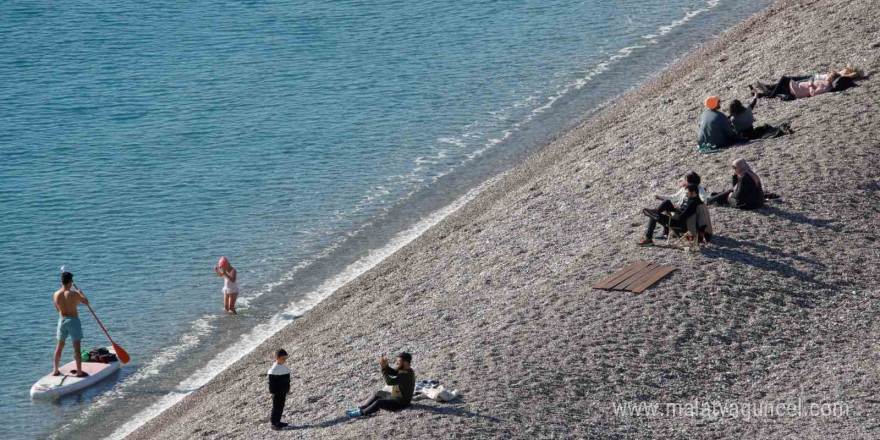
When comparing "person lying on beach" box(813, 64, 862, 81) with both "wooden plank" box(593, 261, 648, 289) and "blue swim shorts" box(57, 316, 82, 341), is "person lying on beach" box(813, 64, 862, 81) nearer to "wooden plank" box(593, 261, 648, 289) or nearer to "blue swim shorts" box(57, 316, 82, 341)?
"wooden plank" box(593, 261, 648, 289)

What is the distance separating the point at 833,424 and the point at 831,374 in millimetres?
1135

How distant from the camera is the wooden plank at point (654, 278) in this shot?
14.9m

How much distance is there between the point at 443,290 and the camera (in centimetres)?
1758

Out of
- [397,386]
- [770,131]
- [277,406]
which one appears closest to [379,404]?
[397,386]

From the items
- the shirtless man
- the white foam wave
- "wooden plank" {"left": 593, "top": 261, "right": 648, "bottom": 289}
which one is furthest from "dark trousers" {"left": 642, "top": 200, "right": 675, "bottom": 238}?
the shirtless man

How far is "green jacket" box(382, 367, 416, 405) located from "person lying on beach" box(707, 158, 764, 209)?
700cm

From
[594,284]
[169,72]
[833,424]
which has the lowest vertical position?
[833,424]

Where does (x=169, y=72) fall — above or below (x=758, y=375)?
above

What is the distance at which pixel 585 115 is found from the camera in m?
30.3

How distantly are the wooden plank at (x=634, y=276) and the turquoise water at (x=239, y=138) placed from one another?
25.6 feet

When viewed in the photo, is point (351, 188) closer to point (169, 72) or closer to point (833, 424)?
point (169, 72)

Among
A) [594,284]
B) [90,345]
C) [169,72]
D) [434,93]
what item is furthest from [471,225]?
[169,72]

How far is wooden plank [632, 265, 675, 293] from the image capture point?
48.8 ft

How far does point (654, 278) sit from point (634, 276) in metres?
0.33
